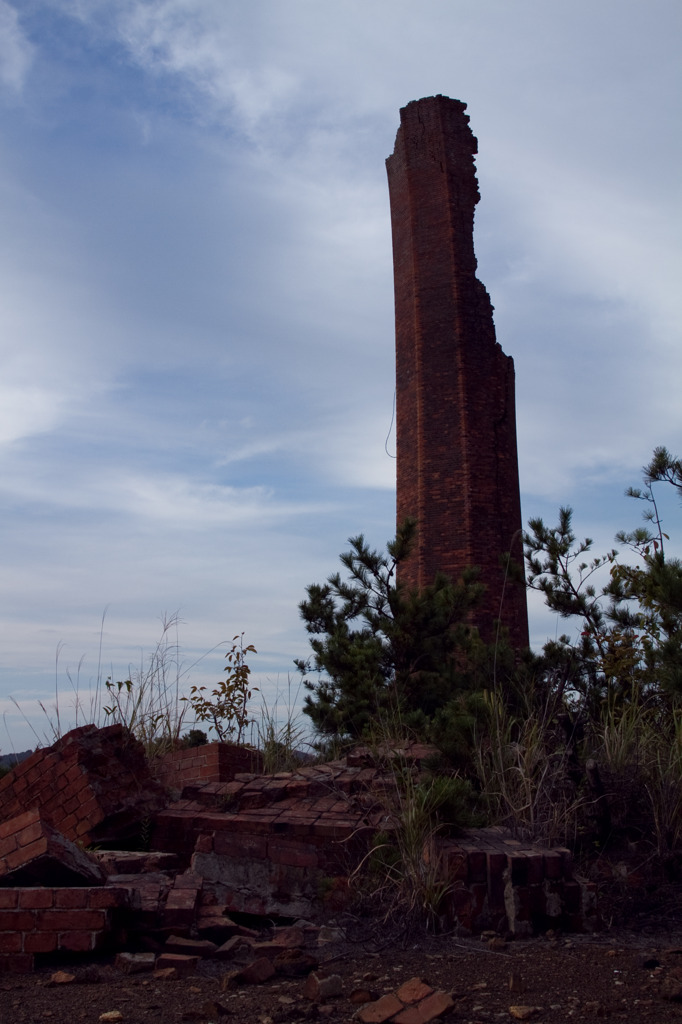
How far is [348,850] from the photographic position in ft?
16.7

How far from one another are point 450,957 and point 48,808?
3.08 metres

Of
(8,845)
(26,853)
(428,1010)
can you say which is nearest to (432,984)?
(428,1010)

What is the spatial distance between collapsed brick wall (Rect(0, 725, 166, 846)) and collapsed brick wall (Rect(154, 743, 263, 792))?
2.88 ft

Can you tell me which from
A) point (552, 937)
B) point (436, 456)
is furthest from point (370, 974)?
point (436, 456)

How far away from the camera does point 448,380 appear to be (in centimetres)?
1467

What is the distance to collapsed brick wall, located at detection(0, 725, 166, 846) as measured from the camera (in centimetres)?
568

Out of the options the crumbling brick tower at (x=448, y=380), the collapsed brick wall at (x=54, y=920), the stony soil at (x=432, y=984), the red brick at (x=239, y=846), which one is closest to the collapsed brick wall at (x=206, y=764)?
the red brick at (x=239, y=846)

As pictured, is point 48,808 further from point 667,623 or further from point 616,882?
point 667,623

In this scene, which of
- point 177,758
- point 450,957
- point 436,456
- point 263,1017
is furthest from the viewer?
point 436,456

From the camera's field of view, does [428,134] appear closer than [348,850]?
No

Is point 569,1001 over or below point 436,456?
below

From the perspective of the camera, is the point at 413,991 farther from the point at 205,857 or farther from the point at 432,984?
the point at 205,857

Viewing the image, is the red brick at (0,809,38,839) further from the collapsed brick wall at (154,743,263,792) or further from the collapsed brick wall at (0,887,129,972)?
the collapsed brick wall at (154,743,263,792)

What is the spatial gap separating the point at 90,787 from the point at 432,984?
2850mm
